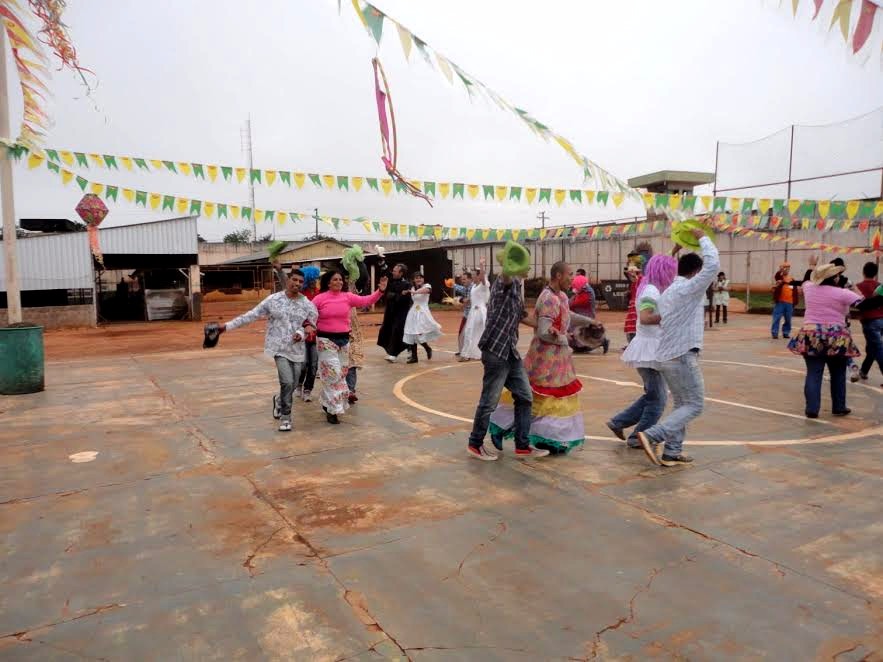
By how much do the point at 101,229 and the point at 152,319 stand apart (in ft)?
14.0

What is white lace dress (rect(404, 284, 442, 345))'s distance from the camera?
1153 cm

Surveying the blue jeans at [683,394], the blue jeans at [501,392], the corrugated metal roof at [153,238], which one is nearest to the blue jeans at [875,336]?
the blue jeans at [683,394]

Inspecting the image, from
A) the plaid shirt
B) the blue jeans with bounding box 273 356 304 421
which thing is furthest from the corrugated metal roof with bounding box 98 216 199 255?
the plaid shirt

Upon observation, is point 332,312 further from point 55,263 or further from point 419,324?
point 55,263

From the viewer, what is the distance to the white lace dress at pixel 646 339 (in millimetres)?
5379

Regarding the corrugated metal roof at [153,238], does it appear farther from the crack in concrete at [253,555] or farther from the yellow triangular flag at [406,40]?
the crack in concrete at [253,555]

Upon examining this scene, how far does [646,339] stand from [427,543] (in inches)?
113

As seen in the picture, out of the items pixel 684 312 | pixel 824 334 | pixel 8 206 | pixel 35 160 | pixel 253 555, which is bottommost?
pixel 253 555

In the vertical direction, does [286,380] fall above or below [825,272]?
below

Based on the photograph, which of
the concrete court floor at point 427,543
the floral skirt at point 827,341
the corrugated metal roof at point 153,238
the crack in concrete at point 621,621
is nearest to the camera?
the crack in concrete at point 621,621

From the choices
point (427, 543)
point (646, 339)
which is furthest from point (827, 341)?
point (427, 543)

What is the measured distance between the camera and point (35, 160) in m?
9.19

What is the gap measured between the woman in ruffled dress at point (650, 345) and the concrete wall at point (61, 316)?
21.1 m

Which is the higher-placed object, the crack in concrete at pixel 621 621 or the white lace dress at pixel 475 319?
the white lace dress at pixel 475 319
